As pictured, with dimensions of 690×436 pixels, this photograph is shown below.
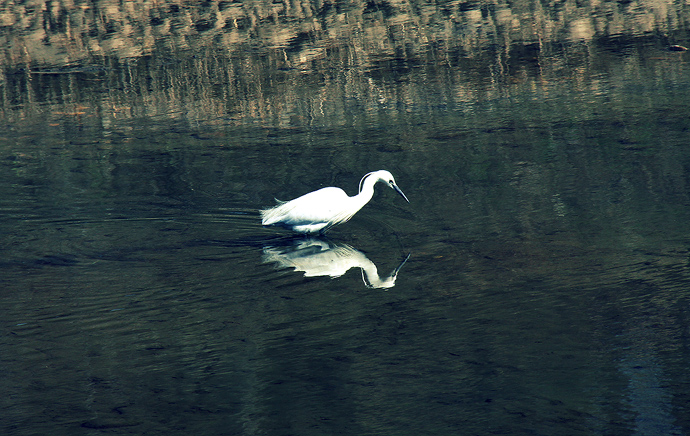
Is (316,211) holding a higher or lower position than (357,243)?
higher

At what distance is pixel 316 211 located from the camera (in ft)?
23.4

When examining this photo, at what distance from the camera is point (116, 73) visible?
536 inches

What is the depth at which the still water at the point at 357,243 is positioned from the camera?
4.42 metres

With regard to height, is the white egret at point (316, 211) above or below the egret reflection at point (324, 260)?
above

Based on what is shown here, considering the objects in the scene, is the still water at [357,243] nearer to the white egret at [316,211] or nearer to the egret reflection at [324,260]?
the egret reflection at [324,260]

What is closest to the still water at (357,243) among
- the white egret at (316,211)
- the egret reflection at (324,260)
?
the egret reflection at (324,260)

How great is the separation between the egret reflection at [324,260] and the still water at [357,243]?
0.12 ft

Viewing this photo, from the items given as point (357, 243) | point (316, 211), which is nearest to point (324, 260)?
point (357, 243)

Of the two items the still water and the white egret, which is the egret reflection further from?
the white egret

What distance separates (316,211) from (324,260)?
24.2 inches

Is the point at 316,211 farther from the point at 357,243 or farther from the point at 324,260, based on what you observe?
the point at 324,260

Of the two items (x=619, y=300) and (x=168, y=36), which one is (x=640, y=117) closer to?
(x=619, y=300)

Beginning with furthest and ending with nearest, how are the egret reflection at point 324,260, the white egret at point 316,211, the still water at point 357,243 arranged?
the white egret at point 316,211
the egret reflection at point 324,260
the still water at point 357,243

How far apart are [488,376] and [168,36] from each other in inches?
520
